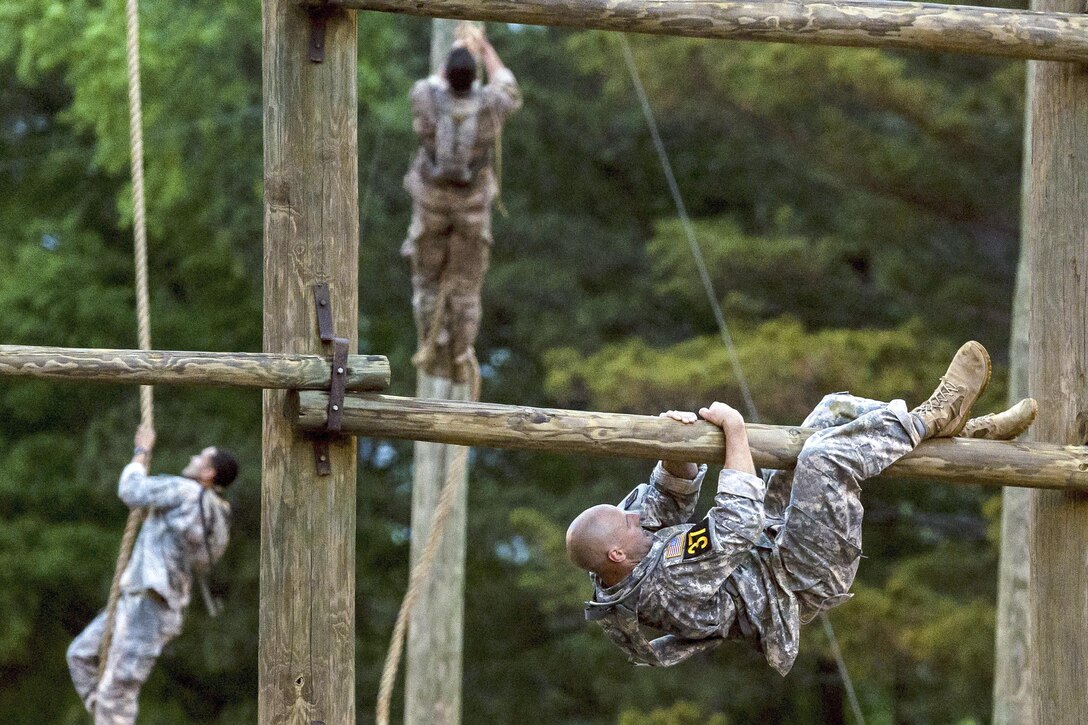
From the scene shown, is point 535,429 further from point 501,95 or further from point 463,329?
point 463,329

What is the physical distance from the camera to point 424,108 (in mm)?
6961

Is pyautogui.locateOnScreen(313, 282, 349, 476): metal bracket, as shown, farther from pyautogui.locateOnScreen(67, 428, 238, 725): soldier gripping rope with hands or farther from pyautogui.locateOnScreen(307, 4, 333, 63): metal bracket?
pyautogui.locateOnScreen(67, 428, 238, 725): soldier gripping rope with hands

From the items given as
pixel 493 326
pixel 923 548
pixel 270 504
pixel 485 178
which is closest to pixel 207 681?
pixel 493 326

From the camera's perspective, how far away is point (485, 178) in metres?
7.12

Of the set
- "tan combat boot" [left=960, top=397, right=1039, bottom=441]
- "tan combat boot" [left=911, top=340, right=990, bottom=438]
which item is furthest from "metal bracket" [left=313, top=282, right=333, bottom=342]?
"tan combat boot" [left=960, top=397, right=1039, bottom=441]

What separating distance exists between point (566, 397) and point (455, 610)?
4.72 m

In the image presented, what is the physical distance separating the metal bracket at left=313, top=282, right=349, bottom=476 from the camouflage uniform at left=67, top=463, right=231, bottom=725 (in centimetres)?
280

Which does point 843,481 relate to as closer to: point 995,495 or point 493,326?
point 995,495

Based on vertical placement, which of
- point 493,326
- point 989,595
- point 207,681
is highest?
point 493,326

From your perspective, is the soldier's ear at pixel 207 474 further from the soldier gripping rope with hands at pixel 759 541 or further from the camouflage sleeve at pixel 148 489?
the soldier gripping rope with hands at pixel 759 541

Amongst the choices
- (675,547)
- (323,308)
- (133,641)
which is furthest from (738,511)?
(133,641)

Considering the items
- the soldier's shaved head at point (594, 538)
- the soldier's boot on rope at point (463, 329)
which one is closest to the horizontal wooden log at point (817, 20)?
the soldier's shaved head at point (594, 538)

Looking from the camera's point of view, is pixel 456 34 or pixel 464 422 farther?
pixel 456 34

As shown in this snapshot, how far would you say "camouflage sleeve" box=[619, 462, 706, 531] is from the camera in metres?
4.01
